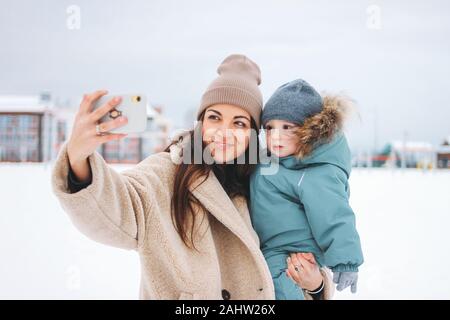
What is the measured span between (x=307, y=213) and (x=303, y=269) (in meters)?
0.16

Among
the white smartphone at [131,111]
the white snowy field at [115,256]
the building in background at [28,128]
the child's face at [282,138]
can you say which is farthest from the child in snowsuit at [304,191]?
the building in background at [28,128]

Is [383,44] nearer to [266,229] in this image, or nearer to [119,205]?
[266,229]

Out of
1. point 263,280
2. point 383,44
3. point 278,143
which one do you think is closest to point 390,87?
point 383,44

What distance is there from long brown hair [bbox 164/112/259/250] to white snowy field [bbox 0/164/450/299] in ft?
4.34

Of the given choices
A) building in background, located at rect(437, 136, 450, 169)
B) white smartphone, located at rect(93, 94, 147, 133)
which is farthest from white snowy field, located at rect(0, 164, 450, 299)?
building in background, located at rect(437, 136, 450, 169)

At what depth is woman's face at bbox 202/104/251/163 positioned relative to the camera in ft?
3.76

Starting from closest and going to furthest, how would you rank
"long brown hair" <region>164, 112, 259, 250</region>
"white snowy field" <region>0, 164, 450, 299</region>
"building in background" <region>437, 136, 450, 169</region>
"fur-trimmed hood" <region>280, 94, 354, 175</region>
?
"long brown hair" <region>164, 112, 259, 250</region>, "fur-trimmed hood" <region>280, 94, 354, 175</region>, "white snowy field" <region>0, 164, 450, 299</region>, "building in background" <region>437, 136, 450, 169</region>

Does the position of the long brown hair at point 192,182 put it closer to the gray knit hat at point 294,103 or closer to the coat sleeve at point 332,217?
the gray knit hat at point 294,103

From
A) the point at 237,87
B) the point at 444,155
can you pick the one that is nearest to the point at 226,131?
the point at 237,87

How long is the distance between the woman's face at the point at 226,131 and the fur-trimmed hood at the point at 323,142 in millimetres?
165

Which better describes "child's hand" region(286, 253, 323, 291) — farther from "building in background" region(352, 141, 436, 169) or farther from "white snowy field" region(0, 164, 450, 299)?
"building in background" region(352, 141, 436, 169)
